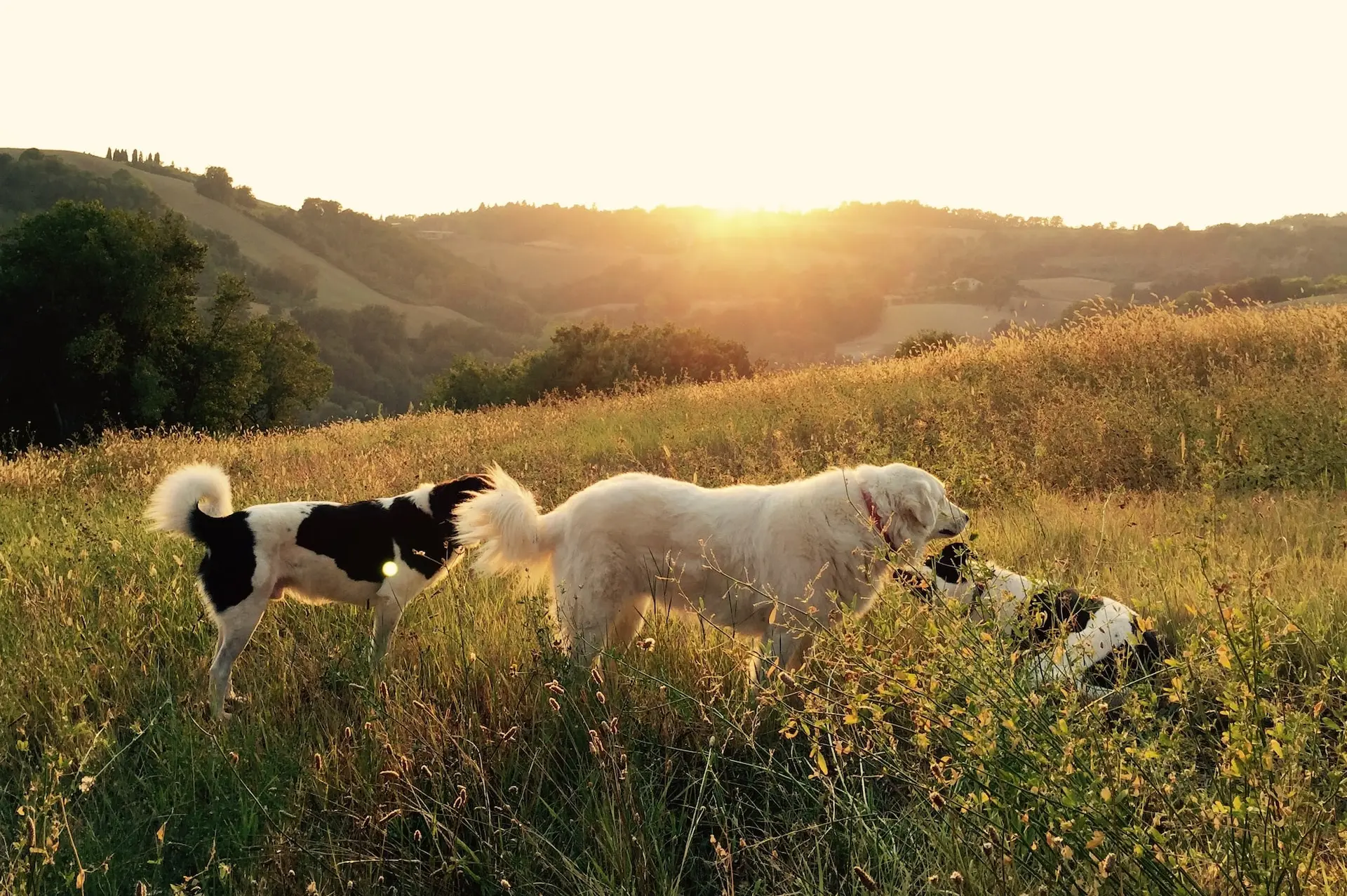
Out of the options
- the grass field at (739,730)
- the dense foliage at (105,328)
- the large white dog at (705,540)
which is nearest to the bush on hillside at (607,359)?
the dense foliage at (105,328)

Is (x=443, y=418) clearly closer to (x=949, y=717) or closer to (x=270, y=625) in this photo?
(x=270, y=625)

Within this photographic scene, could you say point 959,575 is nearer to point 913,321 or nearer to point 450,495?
point 450,495

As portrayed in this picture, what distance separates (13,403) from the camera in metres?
35.7

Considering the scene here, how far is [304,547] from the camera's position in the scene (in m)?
4.73

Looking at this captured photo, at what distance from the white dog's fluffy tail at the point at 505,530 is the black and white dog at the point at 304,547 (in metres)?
0.14

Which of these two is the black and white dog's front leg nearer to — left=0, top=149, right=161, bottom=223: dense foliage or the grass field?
the grass field

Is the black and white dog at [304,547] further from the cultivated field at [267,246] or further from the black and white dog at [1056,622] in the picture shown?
the cultivated field at [267,246]

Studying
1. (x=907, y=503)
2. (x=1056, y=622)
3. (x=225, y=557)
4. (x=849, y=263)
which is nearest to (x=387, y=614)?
(x=225, y=557)

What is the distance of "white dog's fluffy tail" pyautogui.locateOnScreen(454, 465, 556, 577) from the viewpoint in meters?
4.32

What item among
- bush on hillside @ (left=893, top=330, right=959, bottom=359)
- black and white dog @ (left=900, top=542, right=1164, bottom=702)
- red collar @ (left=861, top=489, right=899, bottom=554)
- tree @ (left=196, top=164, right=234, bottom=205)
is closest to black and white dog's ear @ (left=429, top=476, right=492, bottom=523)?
red collar @ (left=861, top=489, right=899, bottom=554)

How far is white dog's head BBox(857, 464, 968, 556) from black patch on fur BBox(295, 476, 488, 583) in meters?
2.38

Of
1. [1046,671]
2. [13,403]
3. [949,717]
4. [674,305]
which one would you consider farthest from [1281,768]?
[674,305]

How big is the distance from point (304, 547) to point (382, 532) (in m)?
0.44

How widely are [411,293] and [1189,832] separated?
A: 10843 cm
